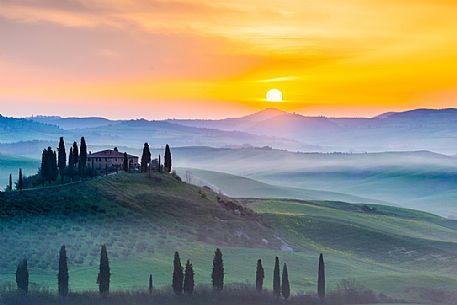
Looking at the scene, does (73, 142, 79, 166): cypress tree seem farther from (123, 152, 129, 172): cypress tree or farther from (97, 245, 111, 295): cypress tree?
(97, 245, 111, 295): cypress tree

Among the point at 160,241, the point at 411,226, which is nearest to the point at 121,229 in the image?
the point at 160,241

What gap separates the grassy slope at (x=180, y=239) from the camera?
10106 cm

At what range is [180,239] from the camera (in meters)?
123

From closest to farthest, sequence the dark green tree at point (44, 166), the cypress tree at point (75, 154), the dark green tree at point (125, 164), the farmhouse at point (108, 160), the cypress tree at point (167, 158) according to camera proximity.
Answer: the dark green tree at point (44, 166)
the cypress tree at point (75, 154)
the dark green tree at point (125, 164)
the cypress tree at point (167, 158)
the farmhouse at point (108, 160)

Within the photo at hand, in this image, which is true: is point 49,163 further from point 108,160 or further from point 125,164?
point 108,160

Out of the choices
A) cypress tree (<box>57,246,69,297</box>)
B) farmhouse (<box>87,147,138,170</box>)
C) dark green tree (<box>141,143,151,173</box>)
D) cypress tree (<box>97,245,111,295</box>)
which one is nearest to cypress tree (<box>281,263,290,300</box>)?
cypress tree (<box>97,245,111,295</box>)

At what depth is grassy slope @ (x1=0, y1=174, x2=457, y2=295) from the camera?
332ft

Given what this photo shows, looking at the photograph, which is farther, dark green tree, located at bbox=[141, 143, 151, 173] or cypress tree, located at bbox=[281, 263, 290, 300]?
dark green tree, located at bbox=[141, 143, 151, 173]

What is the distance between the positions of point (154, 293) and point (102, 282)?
6.38 m

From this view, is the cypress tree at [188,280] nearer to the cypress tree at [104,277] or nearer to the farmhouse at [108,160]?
the cypress tree at [104,277]

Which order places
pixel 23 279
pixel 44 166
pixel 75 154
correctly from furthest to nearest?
pixel 75 154 < pixel 44 166 < pixel 23 279

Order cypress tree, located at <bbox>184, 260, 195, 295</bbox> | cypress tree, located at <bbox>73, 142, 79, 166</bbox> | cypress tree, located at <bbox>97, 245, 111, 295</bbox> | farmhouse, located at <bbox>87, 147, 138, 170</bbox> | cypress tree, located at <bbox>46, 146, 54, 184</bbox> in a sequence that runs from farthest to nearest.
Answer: farmhouse, located at <bbox>87, 147, 138, 170</bbox> → cypress tree, located at <bbox>73, 142, 79, 166</bbox> → cypress tree, located at <bbox>46, 146, 54, 184</bbox> → cypress tree, located at <bbox>184, 260, 195, 295</bbox> → cypress tree, located at <bbox>97, 245, 111, 295</bbox>

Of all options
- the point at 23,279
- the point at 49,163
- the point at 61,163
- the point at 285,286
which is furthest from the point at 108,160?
the point at 23,279

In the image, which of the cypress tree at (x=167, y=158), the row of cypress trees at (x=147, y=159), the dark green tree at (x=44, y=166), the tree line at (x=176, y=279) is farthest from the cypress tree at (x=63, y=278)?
the cypress tree at (x=167, y=158)
